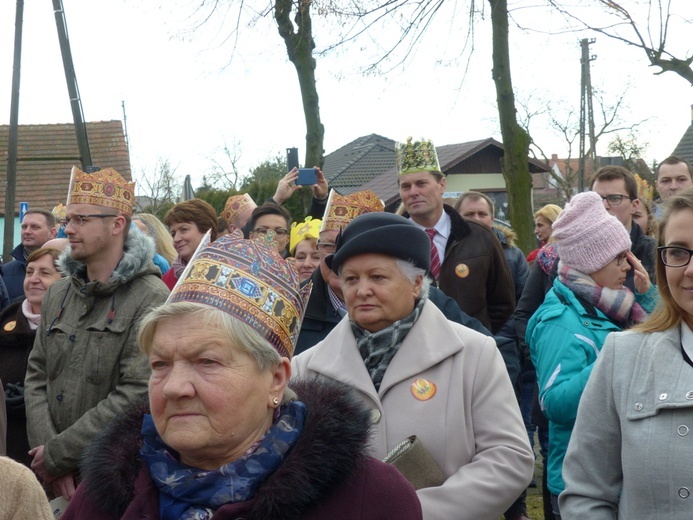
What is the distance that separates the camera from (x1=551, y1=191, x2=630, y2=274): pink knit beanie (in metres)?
4.17

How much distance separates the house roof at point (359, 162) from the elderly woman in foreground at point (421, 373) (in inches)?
1573

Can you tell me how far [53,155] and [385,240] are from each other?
97.4 feet

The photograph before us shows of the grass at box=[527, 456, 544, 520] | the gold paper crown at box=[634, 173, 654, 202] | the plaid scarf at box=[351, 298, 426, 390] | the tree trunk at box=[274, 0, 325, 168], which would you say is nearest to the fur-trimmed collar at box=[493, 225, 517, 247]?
the gold paper crown at box=[634, 173, 654, 202]

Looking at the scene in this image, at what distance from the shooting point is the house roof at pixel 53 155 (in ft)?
104

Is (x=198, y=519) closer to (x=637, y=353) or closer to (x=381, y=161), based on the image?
(x=637, y=353)

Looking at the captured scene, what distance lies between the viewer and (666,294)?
9.41ft

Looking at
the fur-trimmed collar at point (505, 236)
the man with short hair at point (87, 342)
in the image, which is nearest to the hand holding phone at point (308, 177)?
the fur-trimmed collar at point (505, 236)

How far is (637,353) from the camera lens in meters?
2.82

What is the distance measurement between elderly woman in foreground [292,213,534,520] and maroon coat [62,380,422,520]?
2.28 feet

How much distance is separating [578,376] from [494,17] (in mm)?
10123

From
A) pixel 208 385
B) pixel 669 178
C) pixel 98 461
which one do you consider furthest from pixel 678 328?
pixel 669 178

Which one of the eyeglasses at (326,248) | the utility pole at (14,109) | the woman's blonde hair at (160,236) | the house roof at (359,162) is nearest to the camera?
the eyeglasses at (326,248)

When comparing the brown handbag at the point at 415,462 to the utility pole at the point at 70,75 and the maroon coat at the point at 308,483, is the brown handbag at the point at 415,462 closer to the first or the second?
the maroon coat at the point at 308,483

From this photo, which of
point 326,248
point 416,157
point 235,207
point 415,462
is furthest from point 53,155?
point 415,462
